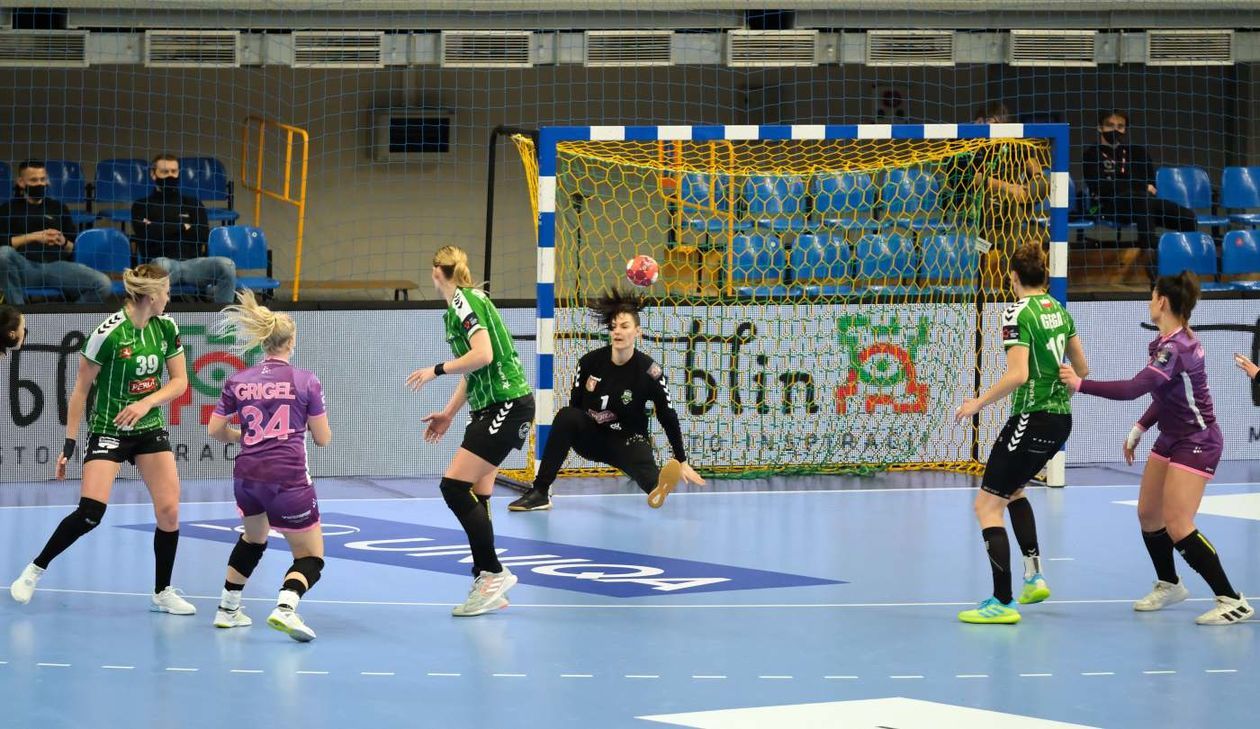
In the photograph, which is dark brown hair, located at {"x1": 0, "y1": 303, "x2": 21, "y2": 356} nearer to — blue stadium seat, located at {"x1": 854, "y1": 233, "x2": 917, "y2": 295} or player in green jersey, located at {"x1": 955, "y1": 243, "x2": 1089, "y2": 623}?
player in green jersey, located at {"x1": 955, "y1": 243, "x2": 1089, "y2": 623}

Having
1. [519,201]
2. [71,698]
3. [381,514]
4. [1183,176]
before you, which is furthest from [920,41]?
[71,698]

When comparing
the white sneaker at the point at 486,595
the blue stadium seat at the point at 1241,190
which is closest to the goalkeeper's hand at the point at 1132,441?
the white sneaker at the point at 486,595

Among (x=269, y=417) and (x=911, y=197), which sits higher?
(x=911, y=197)

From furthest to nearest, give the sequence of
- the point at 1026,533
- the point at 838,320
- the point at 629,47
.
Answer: the point at 629,47 → the point at 838,320 → the point at 1026,533

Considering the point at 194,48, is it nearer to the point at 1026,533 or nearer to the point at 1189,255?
the point at 1189,255

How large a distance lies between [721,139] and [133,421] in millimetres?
6065

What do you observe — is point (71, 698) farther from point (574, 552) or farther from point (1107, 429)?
point (1107, 429)

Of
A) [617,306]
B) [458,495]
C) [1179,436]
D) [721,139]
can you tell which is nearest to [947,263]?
[721,139]

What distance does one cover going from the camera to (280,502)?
7.57m

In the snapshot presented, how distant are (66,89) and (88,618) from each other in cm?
1021

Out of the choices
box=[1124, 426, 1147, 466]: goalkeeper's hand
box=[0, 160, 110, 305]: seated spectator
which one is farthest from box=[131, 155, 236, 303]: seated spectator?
box=[1124, 426, 1147, 466]: goalkeeper's hand

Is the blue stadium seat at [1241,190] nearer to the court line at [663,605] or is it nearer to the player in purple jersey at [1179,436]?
the court line at [663,605]

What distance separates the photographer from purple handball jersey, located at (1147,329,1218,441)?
8.16 m

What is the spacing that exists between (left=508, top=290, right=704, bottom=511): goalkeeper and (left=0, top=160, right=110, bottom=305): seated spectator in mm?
4556
